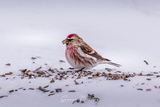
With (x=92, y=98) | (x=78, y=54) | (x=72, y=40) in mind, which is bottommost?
(x=92, y=98)

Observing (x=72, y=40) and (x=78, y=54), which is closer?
(x=78, y=54)

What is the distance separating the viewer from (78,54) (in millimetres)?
7496

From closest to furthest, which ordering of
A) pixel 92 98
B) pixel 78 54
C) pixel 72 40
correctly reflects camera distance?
pixel 92 98
pixel 78 54
pixel 72 40

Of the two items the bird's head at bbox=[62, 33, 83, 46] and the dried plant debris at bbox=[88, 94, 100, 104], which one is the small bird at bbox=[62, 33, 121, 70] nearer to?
the bird's head at bbox=[62, 33, 83, 46]

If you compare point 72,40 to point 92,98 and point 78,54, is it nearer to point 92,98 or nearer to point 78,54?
point 78,54

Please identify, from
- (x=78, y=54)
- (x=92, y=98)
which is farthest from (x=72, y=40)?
(x=92, y=98)

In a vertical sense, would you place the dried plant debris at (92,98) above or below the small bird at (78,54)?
below

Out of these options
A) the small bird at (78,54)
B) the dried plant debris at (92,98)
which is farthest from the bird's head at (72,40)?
the dried plant debris at (92,98)

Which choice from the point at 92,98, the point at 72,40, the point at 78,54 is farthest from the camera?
the point at 72,40

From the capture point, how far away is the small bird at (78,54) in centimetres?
749

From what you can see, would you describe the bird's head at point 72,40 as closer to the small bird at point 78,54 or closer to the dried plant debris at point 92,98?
the small bird at point 78,54

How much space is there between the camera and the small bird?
749cm

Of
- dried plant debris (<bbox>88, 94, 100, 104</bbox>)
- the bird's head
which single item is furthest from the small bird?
dried plant debris (<bbox>88, 94, 100, 104</bbox>)

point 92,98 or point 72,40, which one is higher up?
point 72,40
